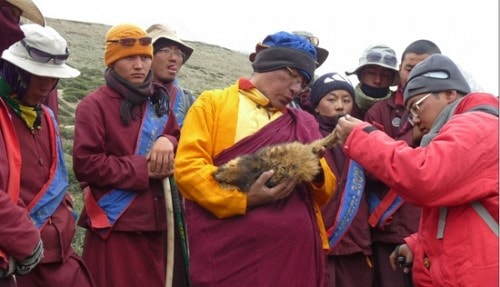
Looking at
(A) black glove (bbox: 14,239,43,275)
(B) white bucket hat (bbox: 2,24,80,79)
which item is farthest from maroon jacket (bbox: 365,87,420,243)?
(A) black glove (bbox: 14,239,43,275)

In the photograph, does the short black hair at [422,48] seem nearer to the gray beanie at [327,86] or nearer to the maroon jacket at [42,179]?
the gray beanie at [327,86]

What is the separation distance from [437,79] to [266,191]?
39.0 inches

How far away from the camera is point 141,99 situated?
4234 mm

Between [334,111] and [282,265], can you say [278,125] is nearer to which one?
[282,265]

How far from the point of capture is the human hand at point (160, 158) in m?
4.08

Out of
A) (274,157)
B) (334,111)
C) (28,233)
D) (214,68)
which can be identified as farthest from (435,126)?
(214,68)

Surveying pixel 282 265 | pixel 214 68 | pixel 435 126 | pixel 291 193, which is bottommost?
pixel 214 68

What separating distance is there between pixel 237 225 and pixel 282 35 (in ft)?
3.47

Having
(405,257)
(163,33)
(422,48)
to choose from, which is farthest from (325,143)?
(163,33)

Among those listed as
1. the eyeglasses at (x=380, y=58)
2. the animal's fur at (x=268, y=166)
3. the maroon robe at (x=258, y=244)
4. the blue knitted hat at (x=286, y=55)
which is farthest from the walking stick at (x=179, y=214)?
the eyeglasses at (x=380, y=58)

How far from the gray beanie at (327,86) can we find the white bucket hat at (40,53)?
66.9 inches

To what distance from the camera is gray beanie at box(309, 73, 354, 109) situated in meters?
4.45

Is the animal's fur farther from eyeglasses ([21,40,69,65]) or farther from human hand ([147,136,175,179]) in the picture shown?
eyeglasses ([21,40,69,65])

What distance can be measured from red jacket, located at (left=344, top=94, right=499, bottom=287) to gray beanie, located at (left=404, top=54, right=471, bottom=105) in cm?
18
